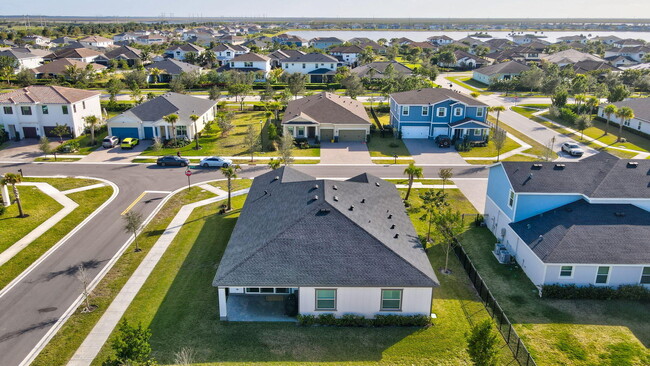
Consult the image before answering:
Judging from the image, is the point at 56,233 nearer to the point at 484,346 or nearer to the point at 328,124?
the point at 484,346

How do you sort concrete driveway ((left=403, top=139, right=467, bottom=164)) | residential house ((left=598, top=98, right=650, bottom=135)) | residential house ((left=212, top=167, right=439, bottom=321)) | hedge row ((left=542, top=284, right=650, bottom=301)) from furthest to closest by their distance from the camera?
residential house ((left=598, top=98, right=650, bottom=135))
concrete driveway ((left=403, top=139, right=467, bottom=164))
hedge row ((left=542, top=284, right=650, bottom=301))
residential house ((left=212, top=167, right=439, bottom=321))

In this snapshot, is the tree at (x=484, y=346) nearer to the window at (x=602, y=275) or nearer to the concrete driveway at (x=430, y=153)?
the window at (x=602, y=275)

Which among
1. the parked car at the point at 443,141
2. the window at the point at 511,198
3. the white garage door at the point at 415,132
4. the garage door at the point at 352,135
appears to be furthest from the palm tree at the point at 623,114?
the window at the point at 511,198

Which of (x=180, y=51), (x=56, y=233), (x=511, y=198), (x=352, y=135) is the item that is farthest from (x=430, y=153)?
(x=180, y=51)

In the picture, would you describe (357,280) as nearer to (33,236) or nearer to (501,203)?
(501,203)

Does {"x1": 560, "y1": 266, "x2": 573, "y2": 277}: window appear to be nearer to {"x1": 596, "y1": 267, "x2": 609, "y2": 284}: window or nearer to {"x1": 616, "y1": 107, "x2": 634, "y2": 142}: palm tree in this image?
{"x1": 596, "y1": 267, "x2": 609, "y2": 284}: window

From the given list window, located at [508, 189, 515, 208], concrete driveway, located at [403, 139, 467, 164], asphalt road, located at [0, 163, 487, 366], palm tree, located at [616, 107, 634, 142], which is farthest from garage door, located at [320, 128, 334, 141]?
palm tree, located at [616, 107, 634, 142]
